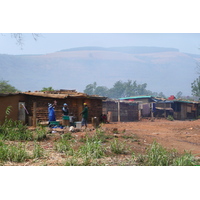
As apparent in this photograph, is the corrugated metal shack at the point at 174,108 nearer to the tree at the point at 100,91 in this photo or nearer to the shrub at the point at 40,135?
the shrub at the point at 40,135

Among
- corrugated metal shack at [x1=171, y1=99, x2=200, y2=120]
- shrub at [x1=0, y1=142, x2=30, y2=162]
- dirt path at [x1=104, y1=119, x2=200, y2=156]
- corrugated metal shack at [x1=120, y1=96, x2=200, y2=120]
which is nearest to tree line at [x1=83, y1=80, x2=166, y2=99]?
corrugated metal shack at [x1=120, y1=96, x2=200, y2=120]

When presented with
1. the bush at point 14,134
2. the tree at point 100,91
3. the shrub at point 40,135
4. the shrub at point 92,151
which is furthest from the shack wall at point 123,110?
the tree at point 100,91

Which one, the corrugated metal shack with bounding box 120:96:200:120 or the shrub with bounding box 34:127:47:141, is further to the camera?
the corrugated metal shack with bounding box 120:96:200:120

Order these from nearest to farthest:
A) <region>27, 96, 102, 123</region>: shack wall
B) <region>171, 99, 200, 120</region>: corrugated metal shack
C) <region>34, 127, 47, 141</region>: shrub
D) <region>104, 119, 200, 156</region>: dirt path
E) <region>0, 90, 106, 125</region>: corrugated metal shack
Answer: <region>104, 119, 200, 156</region>: dirt path, <region>34, 127, 47, 141</region>: shrub, <region>0, 90, 106, 125</region>: corrugated metal shack, <region>27, 96, 102, 123</region>: shack wall, <region>171, 99, 200, 120</region>: corrugated metal shack

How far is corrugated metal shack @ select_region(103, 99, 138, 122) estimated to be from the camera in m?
26.3

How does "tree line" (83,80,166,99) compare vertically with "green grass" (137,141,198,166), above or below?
above

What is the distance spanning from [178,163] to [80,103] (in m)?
12.7

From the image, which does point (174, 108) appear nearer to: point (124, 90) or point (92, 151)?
point (92, 151)

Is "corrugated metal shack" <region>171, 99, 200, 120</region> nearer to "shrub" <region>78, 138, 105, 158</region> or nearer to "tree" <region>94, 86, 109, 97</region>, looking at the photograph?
"shrub" <region>78, 138, 105, 158</region>

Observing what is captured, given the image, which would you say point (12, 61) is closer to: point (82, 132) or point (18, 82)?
point (18, 82)

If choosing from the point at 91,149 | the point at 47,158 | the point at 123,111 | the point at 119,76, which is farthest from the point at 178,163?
the point at 119,76

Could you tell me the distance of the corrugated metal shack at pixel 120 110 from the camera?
26.3 m

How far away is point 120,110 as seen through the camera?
2739 cm

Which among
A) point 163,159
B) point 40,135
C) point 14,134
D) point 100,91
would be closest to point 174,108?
point 40,135
